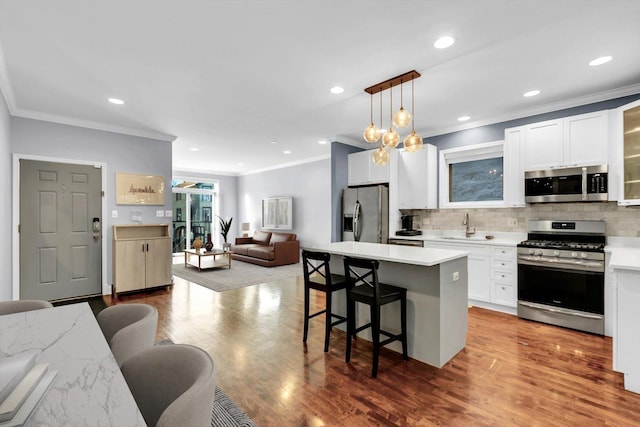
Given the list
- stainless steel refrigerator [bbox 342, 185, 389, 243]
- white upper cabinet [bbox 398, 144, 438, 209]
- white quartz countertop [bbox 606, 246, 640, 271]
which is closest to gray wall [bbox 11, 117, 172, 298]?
stainless steel refrigerator [bbox 342, 185, 389, 243]

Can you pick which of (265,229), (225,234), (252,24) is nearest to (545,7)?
(252,24)

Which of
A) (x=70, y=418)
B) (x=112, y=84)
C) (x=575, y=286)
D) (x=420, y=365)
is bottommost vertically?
(x=420, y=365)

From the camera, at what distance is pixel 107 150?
4.85 metres

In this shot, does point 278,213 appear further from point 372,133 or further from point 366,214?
point 372,133

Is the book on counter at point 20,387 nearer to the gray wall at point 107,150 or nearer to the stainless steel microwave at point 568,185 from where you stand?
the gray wall at point 107,150

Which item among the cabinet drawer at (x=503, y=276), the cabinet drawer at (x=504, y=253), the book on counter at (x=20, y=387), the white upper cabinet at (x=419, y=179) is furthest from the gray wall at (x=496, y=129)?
the book on counter at (x=20, y=387)

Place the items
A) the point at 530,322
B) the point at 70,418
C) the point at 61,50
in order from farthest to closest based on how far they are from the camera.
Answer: the point at 530,322
the point at 61,50
the point at 70,418

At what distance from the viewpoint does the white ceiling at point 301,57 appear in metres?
2.13

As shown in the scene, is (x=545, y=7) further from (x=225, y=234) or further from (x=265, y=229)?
(x=225, y=234)

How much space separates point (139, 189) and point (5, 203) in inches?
64.1

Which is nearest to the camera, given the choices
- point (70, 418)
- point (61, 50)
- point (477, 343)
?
point (70, 418)

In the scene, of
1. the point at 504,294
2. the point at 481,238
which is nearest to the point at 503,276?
the point at 504,294

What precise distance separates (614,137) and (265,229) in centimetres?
772

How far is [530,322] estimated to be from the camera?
3.62m
